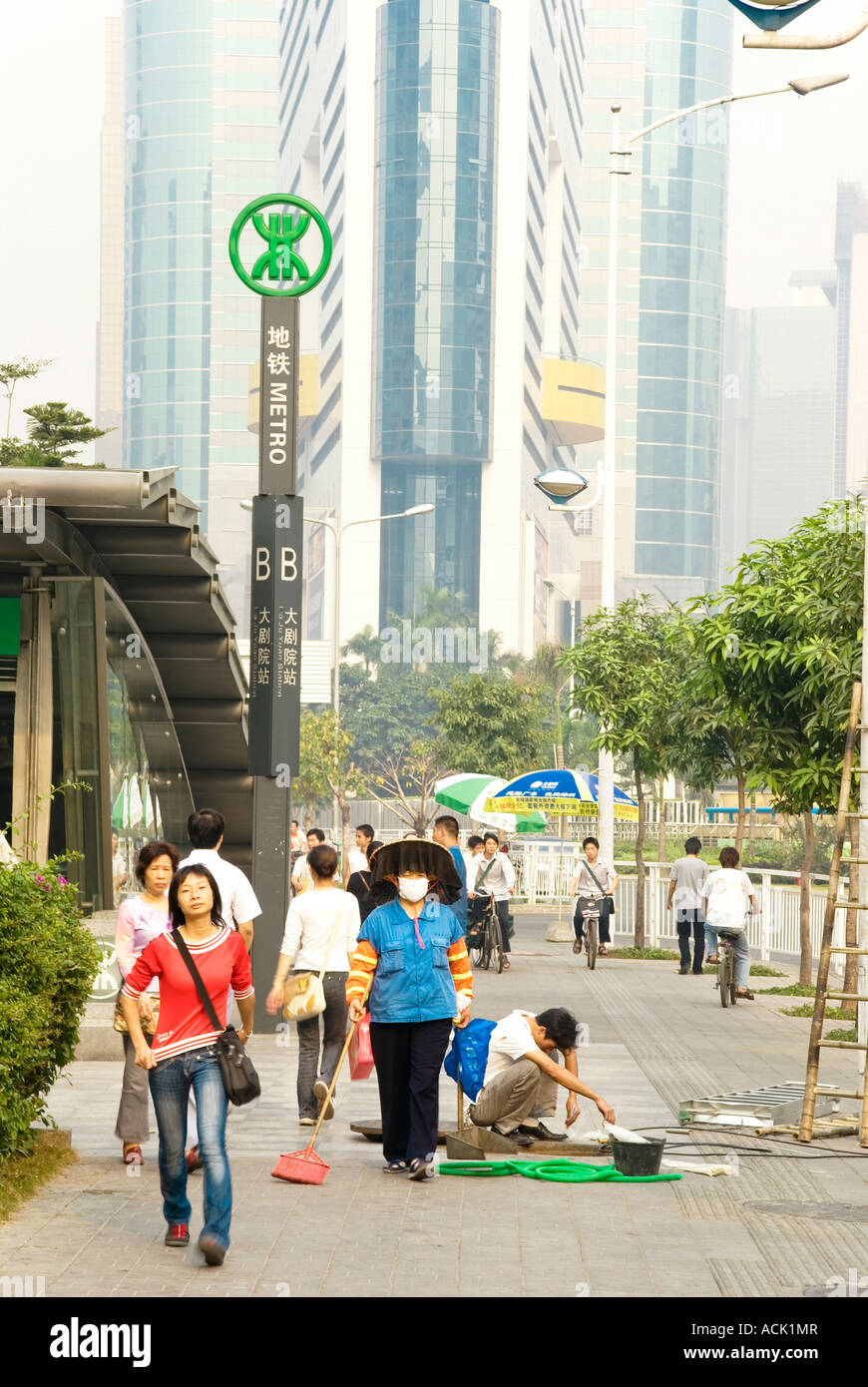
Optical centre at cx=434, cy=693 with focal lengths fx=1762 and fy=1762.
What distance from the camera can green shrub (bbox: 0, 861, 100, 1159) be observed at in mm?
7176

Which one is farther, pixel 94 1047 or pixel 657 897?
pixel 657 897

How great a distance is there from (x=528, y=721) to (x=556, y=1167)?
48.5 metres

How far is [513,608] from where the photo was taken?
128 metres

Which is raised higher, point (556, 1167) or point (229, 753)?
point (229, 753)

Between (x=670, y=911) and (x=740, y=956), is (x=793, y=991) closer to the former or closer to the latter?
(x=740, y=956)

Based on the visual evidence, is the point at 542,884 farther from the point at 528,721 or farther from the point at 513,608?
the point at 513,608

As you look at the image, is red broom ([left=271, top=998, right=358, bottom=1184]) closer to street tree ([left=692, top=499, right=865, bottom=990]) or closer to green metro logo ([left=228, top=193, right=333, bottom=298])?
street tree ([left=692, top=499, right=865, bottom=990])

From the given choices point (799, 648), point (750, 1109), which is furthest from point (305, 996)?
point (799, 648)

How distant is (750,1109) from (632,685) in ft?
52.8

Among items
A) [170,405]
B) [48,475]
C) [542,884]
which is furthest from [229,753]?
[170,405]

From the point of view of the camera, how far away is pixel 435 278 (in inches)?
5012

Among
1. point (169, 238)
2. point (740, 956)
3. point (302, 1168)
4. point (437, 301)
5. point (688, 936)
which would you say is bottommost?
point (688, 936)

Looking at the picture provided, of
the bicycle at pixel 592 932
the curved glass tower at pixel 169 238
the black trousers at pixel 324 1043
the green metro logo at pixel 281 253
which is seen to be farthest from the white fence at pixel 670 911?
the curved glass tower at pixel 169 238

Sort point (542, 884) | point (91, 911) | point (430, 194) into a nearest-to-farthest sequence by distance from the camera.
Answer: point (91, 911) < point (542, 884) < point (430, 194)
